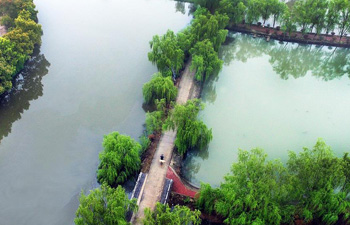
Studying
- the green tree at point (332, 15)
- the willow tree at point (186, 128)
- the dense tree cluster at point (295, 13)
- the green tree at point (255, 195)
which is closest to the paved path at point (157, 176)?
the willow tree at point (186, 128)

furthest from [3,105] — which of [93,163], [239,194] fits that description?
[239,194]

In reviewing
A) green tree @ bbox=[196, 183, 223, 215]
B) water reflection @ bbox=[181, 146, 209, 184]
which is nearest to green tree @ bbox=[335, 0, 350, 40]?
water reflection @ bbox=[181, 146, 209, 184]

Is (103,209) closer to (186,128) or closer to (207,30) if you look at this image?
(186,128)

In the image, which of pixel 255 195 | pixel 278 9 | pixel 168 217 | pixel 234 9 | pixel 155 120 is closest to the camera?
pixel 168 217

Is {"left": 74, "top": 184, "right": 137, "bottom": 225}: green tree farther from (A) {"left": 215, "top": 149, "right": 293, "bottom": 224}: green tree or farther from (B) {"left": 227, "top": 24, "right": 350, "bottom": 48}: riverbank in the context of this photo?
(B) {"left": 227, "top": 24, "right": 350, "bottom": 48}: riverbank

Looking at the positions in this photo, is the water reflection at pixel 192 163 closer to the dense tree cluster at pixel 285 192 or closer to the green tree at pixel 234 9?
the dense tree cluster at pixel 285 192

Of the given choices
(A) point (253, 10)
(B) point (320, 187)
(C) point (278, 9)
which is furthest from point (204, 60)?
(B) point (320, 187)
